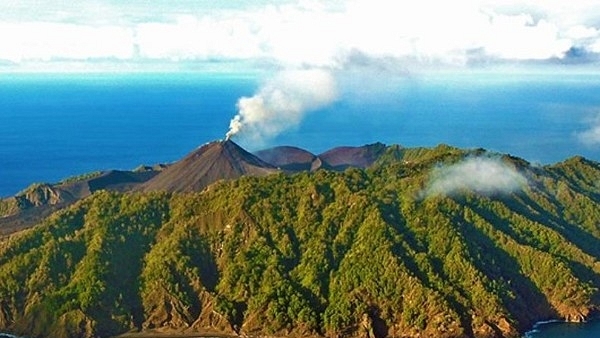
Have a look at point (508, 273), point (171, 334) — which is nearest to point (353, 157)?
point (508, 273)

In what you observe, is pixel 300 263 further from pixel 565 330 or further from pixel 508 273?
pixel 565 330

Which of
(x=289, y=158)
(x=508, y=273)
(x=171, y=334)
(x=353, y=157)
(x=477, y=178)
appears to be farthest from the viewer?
(x=353, y=157)

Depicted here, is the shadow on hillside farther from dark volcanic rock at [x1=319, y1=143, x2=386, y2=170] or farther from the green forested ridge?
dark volcanic rock at [x1=319, y1=143, x2=386, y2=170]

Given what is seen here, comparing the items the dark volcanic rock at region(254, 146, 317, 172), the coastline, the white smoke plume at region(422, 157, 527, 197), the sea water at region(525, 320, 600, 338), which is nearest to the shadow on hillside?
the sea water at region(525, 320, 600, 338)

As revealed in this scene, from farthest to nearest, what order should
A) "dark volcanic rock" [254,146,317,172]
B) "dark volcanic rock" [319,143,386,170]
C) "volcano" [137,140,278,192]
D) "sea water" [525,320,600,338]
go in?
"dark volcanic rock" [319,143,386,170] < "dark volcanic rock" [254,146,317,172] < "volcano" [137,140,278,192] < "sea water" [525,320,600,338]

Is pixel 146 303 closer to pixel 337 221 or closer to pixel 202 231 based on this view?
pixel 202 231

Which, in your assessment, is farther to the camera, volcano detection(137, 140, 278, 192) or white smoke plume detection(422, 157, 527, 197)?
volcano detection(137, 140, 278, 192)

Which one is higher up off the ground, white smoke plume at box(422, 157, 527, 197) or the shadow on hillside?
white smoke plume at box(422, 157, 527, 197)

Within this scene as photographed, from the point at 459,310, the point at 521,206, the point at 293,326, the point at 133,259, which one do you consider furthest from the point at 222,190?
the point at 521,206
